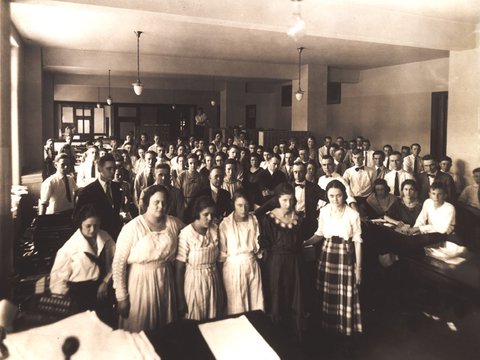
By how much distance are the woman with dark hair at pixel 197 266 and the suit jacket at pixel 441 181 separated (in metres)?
6.18

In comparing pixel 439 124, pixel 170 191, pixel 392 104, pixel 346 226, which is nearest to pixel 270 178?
pixel 170 191

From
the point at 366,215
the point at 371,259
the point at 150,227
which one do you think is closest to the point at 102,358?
the point at 150,227

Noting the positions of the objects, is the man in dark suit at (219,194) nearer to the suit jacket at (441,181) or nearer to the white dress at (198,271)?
the white dress at (198,271)

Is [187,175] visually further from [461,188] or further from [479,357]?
[461,188]

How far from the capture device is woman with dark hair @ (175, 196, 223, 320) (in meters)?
4.11

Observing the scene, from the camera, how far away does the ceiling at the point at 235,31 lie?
24.3 feet

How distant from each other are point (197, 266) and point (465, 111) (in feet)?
28.4

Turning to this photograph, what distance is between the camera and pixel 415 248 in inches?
227

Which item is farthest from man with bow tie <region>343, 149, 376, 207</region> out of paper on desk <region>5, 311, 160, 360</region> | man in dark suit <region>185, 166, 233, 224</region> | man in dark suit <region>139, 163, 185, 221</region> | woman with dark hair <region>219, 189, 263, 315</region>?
paper on desk <region>5, 311, 160, 360</region>

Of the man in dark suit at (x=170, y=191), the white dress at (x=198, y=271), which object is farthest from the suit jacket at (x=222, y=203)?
the white dress at (x=198, y=271)

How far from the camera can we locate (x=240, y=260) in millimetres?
4410

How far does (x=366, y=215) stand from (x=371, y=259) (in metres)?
1.36

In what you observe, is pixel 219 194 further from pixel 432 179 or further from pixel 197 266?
pixel 432 179

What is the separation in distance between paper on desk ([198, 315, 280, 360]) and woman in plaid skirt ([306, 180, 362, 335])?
1936 millimetres
